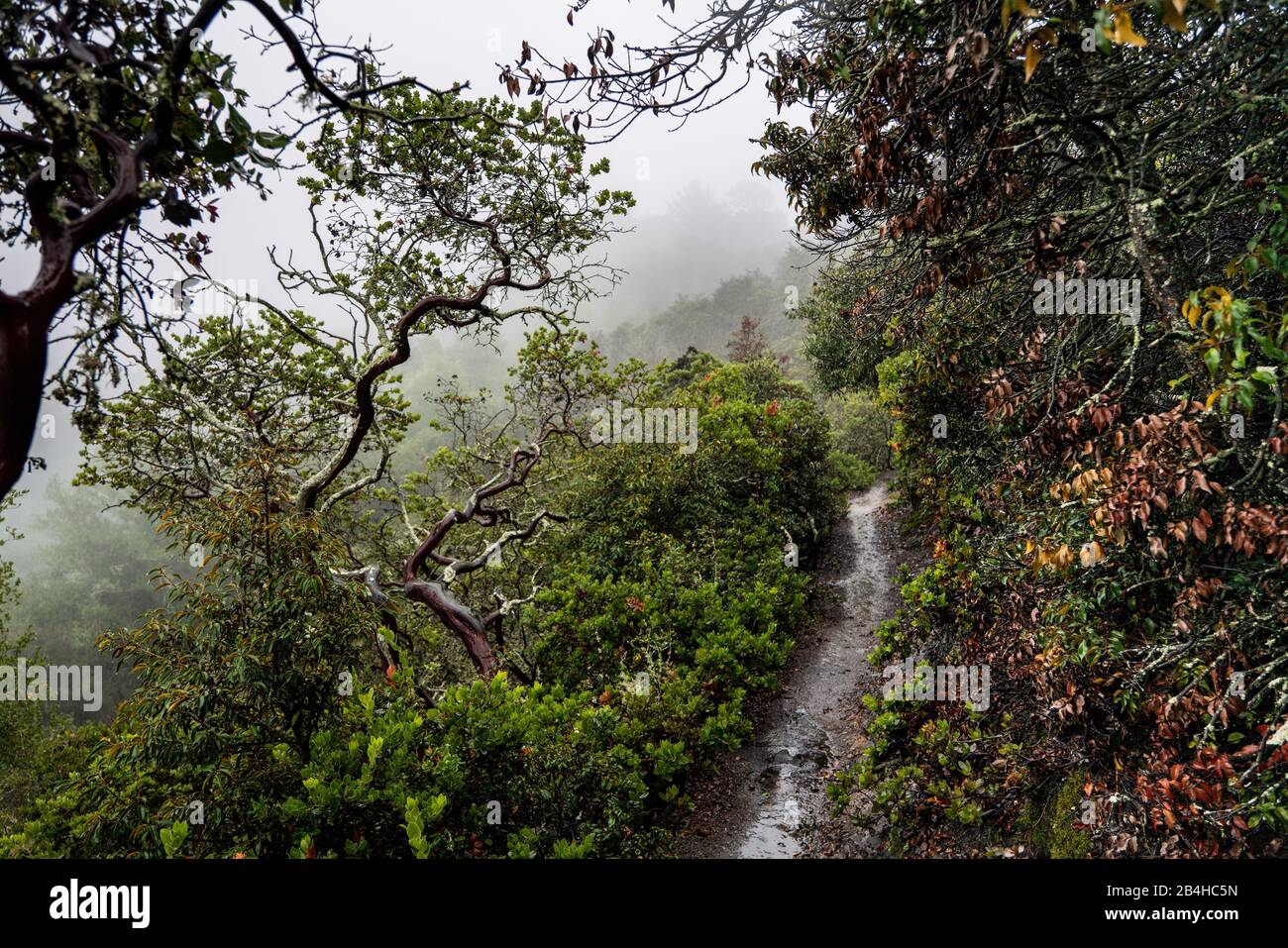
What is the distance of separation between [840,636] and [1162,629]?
22.8 ft

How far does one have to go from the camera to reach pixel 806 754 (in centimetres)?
720

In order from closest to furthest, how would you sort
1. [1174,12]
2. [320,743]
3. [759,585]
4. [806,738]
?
[1174,12] → [320,743] → [806,738] → [759,585]

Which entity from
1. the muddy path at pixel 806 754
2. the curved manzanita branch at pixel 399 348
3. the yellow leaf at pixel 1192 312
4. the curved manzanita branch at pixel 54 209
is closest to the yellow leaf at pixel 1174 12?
the yellow leaf at pixel 1192 312

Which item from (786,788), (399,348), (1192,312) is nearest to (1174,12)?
(1192,312)

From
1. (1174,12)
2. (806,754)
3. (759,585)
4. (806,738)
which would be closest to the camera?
(1174,12)

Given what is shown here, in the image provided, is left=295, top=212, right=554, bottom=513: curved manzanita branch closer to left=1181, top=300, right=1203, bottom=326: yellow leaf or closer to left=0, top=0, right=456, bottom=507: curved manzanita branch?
left=0, top=0, right=456, bottom=507: curved manzanita branch

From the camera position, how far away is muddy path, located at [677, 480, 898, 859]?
19.2 ft

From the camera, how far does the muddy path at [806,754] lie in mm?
5867

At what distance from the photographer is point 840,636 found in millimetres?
10188

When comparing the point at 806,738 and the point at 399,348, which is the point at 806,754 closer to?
the point at 806,738

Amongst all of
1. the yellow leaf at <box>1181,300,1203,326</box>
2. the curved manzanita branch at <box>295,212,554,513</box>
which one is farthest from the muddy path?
the curved manzanita branch at <box>295,212,554,513</box>

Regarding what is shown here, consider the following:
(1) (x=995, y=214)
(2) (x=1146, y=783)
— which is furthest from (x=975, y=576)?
(1) (x=995, y=214)

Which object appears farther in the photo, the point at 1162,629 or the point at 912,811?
the point at 912,811
